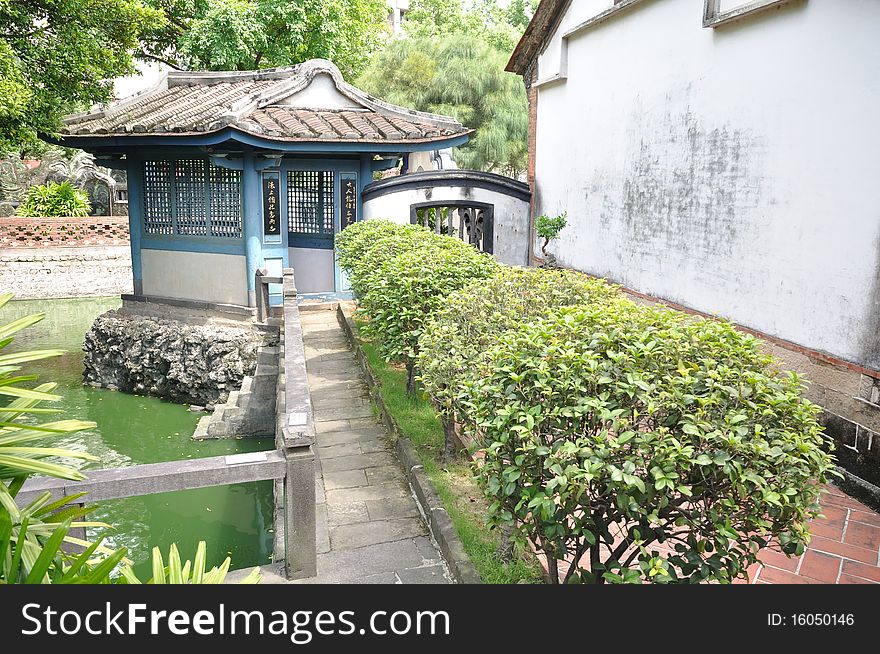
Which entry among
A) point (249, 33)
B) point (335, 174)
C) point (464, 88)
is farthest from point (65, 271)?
point (464, 88)

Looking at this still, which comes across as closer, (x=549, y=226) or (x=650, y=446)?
(x=650, y=446)

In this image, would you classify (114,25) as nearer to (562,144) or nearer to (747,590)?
(562,144)

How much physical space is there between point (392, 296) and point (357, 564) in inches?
114

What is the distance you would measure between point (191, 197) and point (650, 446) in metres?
11.6

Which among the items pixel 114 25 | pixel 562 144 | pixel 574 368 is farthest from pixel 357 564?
pixel 114 25

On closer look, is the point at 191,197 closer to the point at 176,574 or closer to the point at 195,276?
the point at 195,276

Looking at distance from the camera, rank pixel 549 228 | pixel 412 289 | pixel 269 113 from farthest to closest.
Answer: pixel 549 228 → pixel 269 113 → pixel 412 289

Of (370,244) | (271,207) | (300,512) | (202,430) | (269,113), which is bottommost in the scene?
(202,430)

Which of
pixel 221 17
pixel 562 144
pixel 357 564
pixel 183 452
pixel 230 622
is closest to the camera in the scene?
pixel 230 622

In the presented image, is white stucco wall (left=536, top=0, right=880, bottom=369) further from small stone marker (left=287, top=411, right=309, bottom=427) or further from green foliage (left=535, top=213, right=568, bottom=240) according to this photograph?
small stone marker (left=287, top=411, right=309, bottom=427)

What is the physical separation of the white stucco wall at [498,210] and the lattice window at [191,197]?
2.99 m

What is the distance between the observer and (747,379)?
3.34 m

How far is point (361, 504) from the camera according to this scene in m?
5.68

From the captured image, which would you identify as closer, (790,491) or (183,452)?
(790,491)
